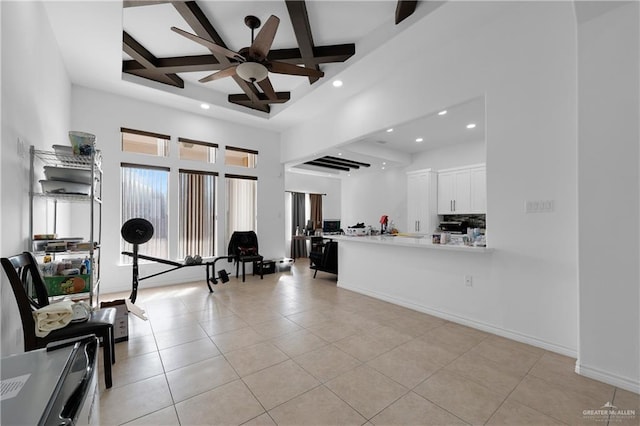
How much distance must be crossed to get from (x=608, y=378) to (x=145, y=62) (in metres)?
6.08

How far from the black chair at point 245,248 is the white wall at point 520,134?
144 inches

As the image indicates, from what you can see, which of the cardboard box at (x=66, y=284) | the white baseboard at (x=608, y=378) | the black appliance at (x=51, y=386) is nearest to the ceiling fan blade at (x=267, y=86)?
the cardboard box at (x=66, y=284)

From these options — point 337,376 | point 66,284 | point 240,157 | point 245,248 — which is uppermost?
point 240,157

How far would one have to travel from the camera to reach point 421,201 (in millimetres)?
6930

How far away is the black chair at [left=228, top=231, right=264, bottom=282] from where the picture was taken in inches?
214

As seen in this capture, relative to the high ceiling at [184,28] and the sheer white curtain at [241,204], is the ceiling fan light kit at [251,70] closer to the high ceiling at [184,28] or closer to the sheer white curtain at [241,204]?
the high ceiling at [184,28]

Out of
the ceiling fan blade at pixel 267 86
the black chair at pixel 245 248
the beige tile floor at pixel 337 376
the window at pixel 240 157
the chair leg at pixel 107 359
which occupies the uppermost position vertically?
the ceiling fan blade at pixel 267 86

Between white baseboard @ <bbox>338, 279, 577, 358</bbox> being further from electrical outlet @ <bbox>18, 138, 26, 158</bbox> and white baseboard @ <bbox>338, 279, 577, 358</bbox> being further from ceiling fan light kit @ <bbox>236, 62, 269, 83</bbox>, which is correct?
electrical outlet @ <bbox>18, 138, 26, 158</bbox>

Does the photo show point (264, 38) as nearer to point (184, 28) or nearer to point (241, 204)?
point (184, 28)

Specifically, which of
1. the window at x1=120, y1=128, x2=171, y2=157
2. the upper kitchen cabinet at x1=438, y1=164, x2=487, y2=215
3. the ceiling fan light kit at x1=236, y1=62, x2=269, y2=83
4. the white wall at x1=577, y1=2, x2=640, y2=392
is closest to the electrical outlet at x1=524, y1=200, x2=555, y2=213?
the white wall at x1=577, y1=2, x2=640, y2=392

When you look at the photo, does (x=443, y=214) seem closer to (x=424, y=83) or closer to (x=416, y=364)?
(x=424, y=83)

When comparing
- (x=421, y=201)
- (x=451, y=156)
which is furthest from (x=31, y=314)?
(x=451, y=156)

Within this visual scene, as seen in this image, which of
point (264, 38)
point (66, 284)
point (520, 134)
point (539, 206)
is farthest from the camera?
point (264, 38)

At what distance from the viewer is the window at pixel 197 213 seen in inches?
207
